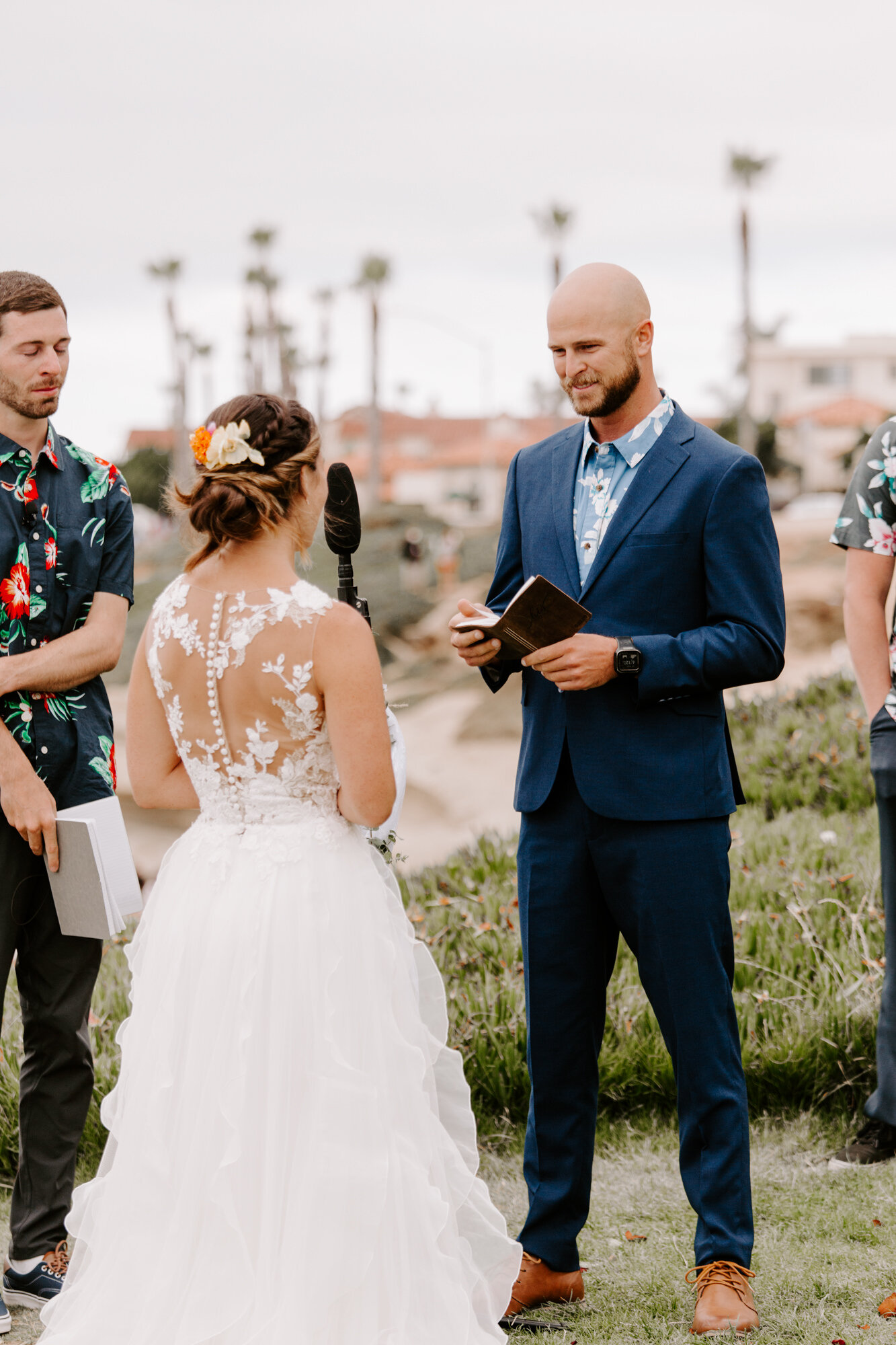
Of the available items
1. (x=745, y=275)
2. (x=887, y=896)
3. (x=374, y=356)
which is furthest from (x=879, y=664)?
(x=374, y=356)

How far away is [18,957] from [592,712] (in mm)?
1742

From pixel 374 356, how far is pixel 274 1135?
156ft

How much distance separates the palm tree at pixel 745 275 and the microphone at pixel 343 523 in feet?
125

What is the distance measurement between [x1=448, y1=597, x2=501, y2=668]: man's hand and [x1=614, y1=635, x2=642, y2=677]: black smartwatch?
283mm

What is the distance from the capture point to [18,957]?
3.72 m

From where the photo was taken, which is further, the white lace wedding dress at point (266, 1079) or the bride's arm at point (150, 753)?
the bride's arm at point (150, 753)

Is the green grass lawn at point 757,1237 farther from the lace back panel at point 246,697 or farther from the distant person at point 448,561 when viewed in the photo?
the distant person at point 448,561

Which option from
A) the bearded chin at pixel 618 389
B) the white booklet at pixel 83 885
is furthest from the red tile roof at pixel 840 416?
the white booklet at pixel 83 885

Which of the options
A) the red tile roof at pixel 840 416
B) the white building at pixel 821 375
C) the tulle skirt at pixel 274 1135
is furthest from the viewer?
the white building at pixel 821 375

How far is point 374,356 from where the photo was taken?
4872 centimetres

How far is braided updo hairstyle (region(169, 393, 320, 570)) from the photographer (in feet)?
9.16

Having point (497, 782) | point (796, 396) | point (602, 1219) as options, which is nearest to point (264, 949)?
point (602, 1219)

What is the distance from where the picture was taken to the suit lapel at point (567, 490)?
3.41 m

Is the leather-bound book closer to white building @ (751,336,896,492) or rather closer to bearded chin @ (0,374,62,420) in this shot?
bearded chin @ (0,374,62,420)
